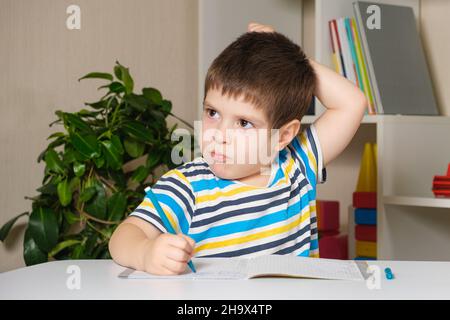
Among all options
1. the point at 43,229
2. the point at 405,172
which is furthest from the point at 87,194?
the point at 405,172

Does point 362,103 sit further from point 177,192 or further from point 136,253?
point 136,253

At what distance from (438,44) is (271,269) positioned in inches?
59.1

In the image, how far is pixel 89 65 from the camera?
2.15 metres

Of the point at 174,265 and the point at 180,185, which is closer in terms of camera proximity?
the point at 174,265

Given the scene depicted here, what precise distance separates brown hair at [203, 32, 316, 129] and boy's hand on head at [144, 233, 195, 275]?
309 millimetres

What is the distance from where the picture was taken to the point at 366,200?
1.90m

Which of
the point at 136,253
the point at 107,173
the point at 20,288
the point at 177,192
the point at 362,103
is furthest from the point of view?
the point at 107,173

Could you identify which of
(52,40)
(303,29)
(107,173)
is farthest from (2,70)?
(303,29)

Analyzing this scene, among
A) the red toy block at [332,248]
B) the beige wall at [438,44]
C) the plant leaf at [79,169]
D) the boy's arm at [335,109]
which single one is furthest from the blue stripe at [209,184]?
the beige wall at [438,44]

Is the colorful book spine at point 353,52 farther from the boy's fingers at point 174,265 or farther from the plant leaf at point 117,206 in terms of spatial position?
the boy's fingers at point 174,265

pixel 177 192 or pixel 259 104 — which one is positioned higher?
pixel 259 104

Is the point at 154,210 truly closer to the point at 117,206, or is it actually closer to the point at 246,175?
the point at 246,175

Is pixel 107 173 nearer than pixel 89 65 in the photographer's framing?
Yes
